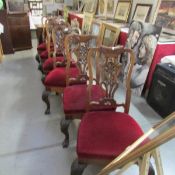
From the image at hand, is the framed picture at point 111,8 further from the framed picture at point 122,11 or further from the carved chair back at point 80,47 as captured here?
the carved chair back at point 80,47

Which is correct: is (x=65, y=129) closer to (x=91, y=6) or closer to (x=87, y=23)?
(x=87, y=23)

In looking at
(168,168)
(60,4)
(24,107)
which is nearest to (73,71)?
(24,107)

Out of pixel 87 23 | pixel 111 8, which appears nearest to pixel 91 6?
pixel 111 8

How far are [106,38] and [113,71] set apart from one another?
5.61ft

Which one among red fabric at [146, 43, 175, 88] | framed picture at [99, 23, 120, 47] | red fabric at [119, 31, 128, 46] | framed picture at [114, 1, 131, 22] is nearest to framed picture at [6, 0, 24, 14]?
framed picture at [114, 1, 131, 22]

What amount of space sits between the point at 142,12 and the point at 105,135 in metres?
2.24

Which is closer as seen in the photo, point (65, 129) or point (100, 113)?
point (100, 113)

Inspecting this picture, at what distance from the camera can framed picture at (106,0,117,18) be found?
368 cm

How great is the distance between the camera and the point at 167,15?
8.06ft

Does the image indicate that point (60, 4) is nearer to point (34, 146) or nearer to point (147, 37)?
point (147, 37)

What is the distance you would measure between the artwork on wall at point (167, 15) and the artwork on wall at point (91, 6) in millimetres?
2020

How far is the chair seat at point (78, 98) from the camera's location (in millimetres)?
1631

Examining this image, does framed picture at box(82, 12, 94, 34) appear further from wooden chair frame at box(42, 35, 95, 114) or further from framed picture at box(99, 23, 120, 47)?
wooden chair frame at box(42, 35, 95, 114)

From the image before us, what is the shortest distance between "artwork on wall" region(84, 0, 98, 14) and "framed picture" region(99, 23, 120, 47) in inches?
54.9
